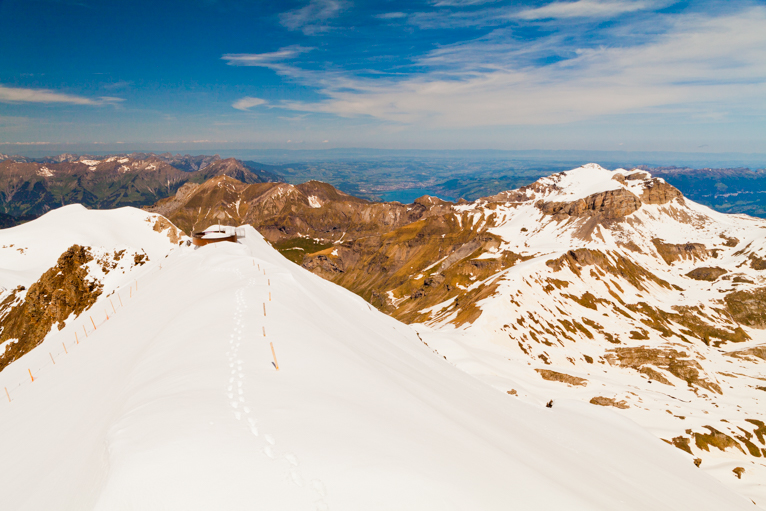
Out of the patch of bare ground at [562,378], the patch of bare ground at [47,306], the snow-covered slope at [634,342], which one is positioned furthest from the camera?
the patch of bare ground at [562,378]

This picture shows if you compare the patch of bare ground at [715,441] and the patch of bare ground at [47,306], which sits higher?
the patch of bare ground at [47,306]

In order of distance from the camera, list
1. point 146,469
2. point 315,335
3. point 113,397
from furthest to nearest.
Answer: point 315,335, point 113,397, point 146,469

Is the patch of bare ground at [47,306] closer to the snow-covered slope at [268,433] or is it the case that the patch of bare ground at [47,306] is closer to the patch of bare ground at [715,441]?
the snow-covered slope at [268,433]

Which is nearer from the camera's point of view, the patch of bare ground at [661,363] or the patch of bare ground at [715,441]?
the patch of bare ground at [715,441]

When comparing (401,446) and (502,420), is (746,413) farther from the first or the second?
(401,446)

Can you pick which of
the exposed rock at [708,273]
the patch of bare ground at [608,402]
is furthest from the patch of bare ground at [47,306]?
the exposed rock at [708,273]

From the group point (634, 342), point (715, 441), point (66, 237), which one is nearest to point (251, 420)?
point (715, 441)

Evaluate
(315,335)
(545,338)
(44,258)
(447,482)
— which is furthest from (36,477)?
(545,338)

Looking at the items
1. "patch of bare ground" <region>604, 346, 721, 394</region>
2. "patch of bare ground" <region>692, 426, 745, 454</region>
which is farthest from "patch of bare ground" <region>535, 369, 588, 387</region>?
"patch of bare ground" <region>604, 346, 721, 394</region>
